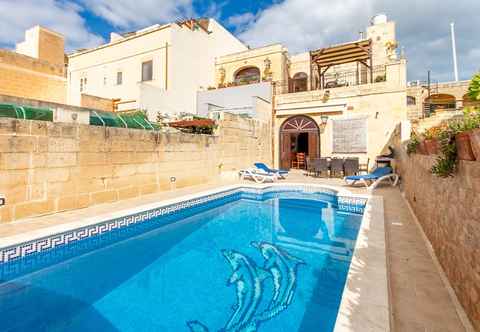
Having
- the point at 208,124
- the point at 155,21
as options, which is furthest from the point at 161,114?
the point at 155,21

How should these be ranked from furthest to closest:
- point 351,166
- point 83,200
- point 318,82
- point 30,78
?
point 318,82
point 30,78
point 351,166
point 83,200

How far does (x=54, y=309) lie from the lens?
2871 millimetres

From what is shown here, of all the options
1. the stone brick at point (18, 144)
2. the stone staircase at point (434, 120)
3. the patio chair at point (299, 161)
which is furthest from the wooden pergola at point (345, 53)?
the stone brick at point (18, 144)

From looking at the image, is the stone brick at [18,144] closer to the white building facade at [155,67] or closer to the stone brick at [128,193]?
the stone brick at [128,193]

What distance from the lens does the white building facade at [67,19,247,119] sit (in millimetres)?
14737

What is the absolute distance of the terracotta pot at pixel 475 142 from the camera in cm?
191

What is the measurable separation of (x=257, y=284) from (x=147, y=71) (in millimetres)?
16106

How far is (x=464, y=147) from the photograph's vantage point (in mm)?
2201

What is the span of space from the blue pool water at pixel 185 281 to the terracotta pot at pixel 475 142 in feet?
6.59

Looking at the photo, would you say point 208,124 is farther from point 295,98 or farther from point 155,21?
point 155,21

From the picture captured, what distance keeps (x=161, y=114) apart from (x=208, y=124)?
4.06 m

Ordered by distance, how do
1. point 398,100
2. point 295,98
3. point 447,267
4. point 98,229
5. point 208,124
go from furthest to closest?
point 295,98 < point 398,100 < point 208,124 < point 98,229 < point 447,267

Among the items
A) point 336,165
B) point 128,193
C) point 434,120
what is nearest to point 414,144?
point 336,165

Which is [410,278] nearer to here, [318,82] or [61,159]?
[61,159]
